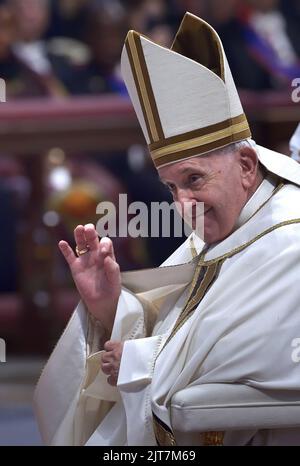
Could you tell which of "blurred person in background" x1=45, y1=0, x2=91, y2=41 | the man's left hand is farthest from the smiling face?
"blurred person in background" x1=45, y1=0, x2=91, y2=41

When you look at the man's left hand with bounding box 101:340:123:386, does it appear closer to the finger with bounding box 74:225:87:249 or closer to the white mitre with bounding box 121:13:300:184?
the finger with bounding box 74:225:87:249

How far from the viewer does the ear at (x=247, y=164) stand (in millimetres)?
2373

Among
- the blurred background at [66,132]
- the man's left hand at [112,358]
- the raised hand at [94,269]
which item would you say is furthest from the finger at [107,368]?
the blurred background at [66,132]

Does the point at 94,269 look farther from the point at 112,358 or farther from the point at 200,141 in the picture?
the point at 200,141

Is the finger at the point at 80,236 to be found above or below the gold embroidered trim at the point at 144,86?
below

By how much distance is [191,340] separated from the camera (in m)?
2.32

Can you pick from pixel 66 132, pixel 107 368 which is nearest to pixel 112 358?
pixel 107 368

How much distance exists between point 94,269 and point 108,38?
3.93 meters

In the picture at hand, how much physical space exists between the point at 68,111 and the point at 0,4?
2.27ft

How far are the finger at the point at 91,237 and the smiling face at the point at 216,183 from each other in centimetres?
18

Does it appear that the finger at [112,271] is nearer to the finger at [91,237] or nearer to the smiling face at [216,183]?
the finger at [91,237]

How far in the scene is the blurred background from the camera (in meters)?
5.90

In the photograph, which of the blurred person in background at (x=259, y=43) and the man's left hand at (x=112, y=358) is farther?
the blurred person in background at (x=259, y=43)
